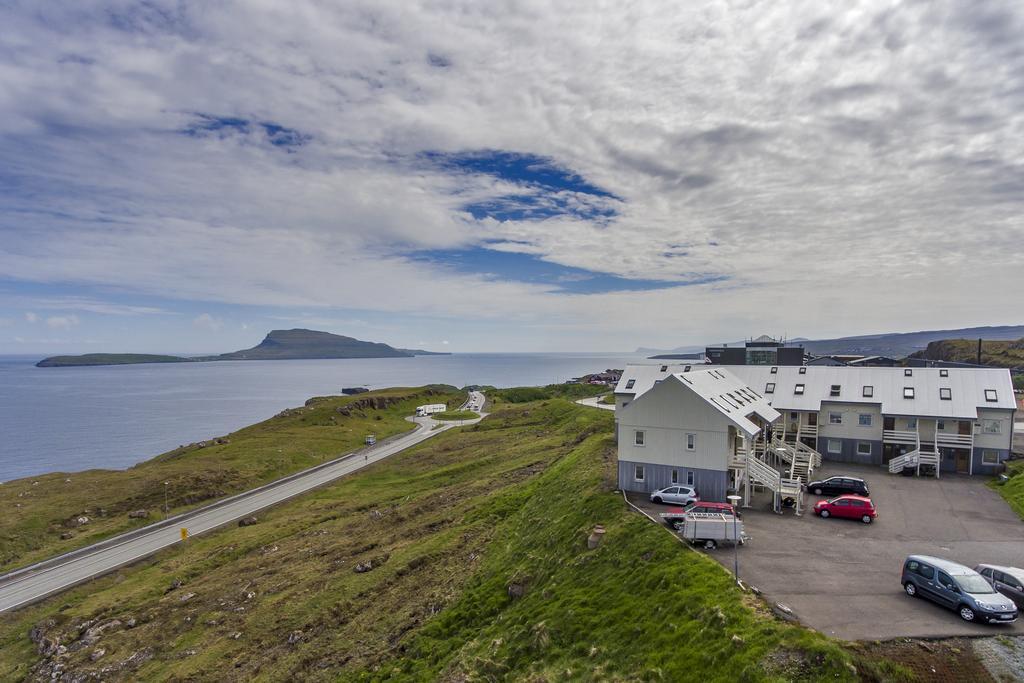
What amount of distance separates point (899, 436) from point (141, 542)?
70.2m

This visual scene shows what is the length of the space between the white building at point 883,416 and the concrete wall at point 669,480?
0.44 feet

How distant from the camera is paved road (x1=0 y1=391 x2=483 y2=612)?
4150cm

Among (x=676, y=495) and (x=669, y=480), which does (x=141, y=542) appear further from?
(x=676, y=495)

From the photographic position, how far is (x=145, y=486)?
63031 millimetres

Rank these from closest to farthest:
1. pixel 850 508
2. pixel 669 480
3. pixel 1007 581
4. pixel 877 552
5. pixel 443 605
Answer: pixel 1007 581
pixel 877 552
pixel 443 605
pixel 850 508
pixel 669 480

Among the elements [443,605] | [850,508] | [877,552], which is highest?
[850,508]

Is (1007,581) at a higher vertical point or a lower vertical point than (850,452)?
lower

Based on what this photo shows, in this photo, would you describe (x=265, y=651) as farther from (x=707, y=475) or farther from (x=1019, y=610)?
(x=1019, y=610)

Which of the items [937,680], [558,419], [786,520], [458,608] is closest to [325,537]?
[458,608]

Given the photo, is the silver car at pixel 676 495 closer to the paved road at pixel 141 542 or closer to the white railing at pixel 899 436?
the white railing at pixel 899 436

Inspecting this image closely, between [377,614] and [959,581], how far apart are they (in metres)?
27.5

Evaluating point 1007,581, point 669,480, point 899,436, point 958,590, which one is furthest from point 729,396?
point 958,590

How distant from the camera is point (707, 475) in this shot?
3325cm

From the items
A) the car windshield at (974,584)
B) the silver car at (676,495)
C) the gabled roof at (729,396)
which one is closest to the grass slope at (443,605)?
the silver car at (676,495)
